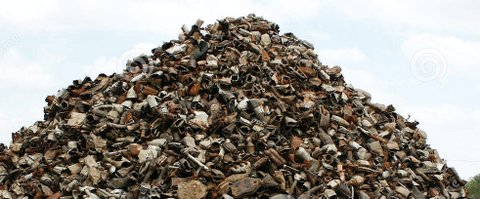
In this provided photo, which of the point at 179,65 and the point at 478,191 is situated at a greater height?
the point at 478,191

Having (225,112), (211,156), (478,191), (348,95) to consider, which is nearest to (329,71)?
(348,95)

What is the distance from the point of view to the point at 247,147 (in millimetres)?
9812

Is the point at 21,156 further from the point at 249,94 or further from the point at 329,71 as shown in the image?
the point at 329,71

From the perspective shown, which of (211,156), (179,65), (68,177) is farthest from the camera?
(179,65)

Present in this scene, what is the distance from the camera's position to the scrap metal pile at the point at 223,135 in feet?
31.4

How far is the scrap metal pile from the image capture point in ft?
31.4

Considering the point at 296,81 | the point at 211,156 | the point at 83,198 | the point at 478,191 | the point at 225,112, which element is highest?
the point at 478,191

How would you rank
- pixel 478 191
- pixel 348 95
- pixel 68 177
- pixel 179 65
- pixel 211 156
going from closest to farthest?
pixel 211 156, pixel 68 177, pixel 179 65, pixel 348 95, pixel 478 191

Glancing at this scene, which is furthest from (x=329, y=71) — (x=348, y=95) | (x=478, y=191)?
(x=478, y=191)

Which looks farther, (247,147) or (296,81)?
(296,81)

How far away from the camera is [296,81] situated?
1191 cm

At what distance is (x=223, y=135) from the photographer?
10.1 m

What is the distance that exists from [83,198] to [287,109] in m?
3.61

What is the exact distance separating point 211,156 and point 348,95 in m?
4.09
